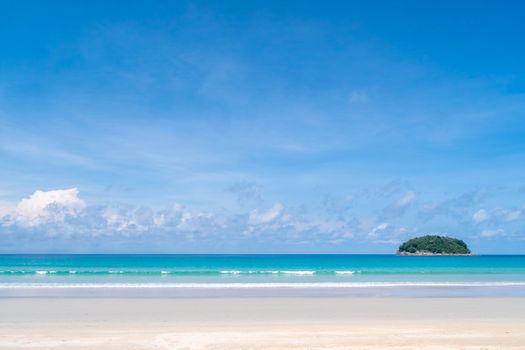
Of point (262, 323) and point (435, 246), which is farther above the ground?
point (435, 246)

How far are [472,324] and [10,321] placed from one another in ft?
44.8

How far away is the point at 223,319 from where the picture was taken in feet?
50.3

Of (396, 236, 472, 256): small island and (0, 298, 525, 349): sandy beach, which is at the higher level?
(396, 236, 472, 256): small island

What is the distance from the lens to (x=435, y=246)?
14412cm

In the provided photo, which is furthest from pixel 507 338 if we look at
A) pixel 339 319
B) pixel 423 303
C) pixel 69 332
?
pixel 69 332

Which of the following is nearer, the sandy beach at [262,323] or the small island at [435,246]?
the sandy beach at [262,323]

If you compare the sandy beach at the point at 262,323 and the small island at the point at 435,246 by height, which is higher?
the small island at the point at 435,246

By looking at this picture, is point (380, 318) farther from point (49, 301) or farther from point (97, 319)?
point (49, 301)

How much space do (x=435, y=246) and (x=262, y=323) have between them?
14014cm

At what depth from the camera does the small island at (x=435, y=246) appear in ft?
473

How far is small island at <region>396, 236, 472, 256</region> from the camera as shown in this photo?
144 m

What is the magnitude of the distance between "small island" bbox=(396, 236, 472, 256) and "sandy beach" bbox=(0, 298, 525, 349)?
131 m

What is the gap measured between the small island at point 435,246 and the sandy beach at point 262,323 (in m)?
131

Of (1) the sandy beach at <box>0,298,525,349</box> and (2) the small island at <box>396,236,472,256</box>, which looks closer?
(1) the sandy beach at <box>0,298,525,349</box>
